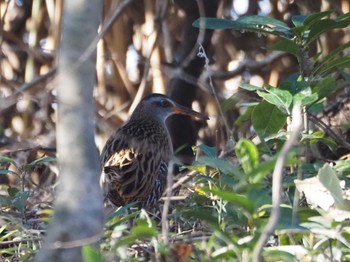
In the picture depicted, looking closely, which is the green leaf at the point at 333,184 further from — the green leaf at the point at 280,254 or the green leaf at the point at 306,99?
the green leaf at the point at 306,99

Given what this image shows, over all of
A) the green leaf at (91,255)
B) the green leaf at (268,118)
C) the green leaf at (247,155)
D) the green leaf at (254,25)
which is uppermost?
the green leaf at (254,25)

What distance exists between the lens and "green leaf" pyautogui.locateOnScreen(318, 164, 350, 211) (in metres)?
2.20

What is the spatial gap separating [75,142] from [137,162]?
2.82 meters

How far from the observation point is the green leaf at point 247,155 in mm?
2061

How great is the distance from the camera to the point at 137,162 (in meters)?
4.77

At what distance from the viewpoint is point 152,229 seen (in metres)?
2.06

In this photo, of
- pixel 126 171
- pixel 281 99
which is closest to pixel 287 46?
pixel 281 99

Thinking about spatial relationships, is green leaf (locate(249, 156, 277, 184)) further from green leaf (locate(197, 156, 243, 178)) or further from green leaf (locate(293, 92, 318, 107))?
green leaf (locate(293, 92, 318, 107))

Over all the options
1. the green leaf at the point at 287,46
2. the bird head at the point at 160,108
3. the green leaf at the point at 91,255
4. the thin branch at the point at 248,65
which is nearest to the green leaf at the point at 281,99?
the green leaf at the point at 287,46

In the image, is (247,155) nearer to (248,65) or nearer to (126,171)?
(126,171)

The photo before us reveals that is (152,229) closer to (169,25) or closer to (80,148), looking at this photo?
(80,148)

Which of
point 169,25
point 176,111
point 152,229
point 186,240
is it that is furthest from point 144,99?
point 152,229

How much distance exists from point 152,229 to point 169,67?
352 cm

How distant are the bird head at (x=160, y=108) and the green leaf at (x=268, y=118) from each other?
90.9 inches
